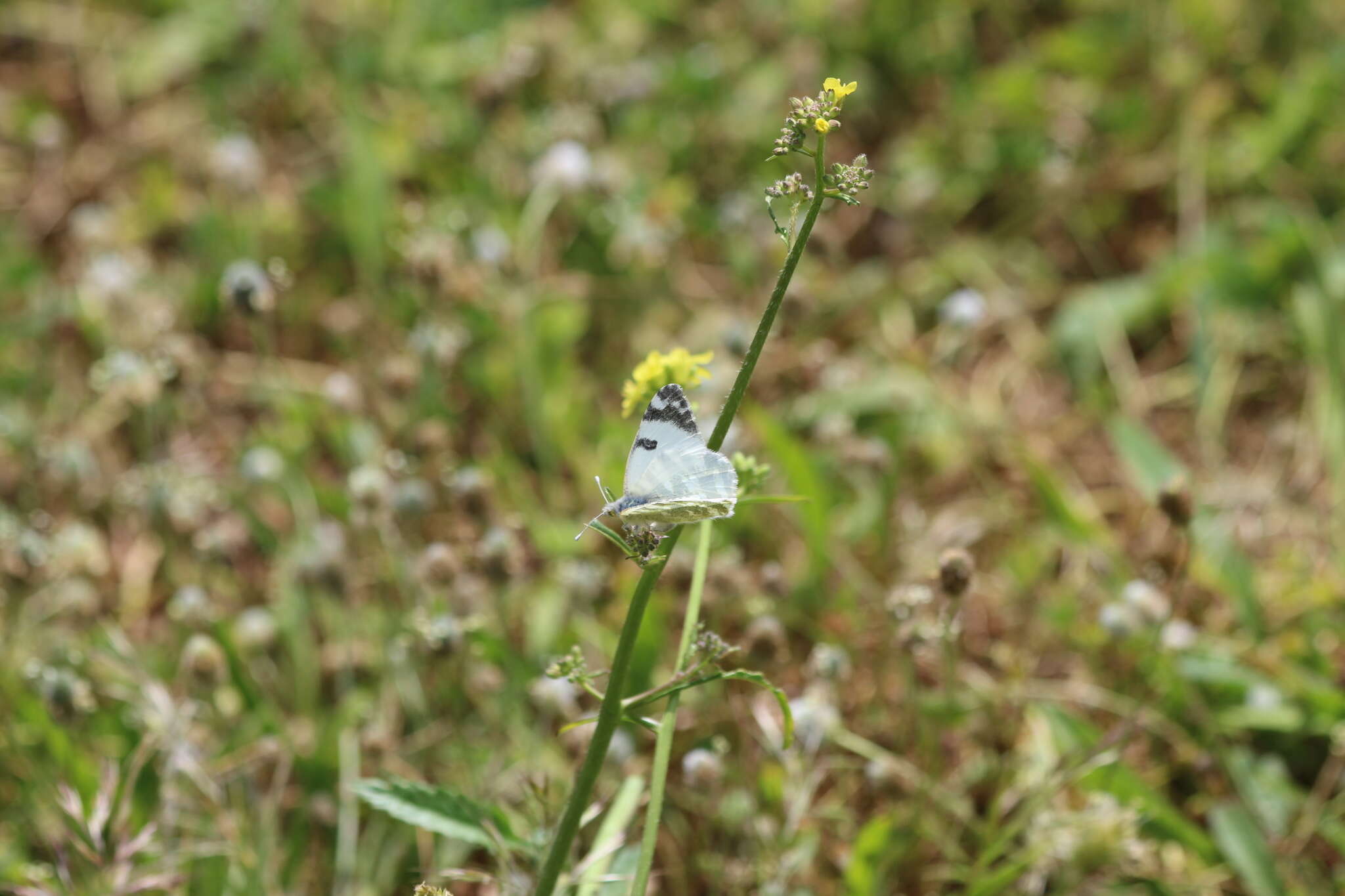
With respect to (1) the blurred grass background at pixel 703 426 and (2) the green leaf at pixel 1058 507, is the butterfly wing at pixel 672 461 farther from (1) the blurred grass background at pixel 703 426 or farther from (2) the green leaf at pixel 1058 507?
(2) the green leaf at pixel 1058 507

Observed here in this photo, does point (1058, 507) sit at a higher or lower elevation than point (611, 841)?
higher

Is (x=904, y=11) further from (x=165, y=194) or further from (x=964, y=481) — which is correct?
(x=165, y=194)

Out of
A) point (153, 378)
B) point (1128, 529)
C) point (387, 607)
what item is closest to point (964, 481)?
point (1128, 529)

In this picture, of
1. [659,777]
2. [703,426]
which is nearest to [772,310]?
[659,777]

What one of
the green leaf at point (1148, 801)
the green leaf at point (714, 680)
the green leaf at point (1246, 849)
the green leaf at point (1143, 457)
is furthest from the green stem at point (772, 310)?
the green leaf at point (1143, 457)

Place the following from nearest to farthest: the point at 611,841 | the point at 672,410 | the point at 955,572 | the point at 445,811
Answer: the point at 672,410
the point at 445,811
the point at 611,841
the point at 955,572

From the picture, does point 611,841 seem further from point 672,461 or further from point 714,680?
point 672,461
